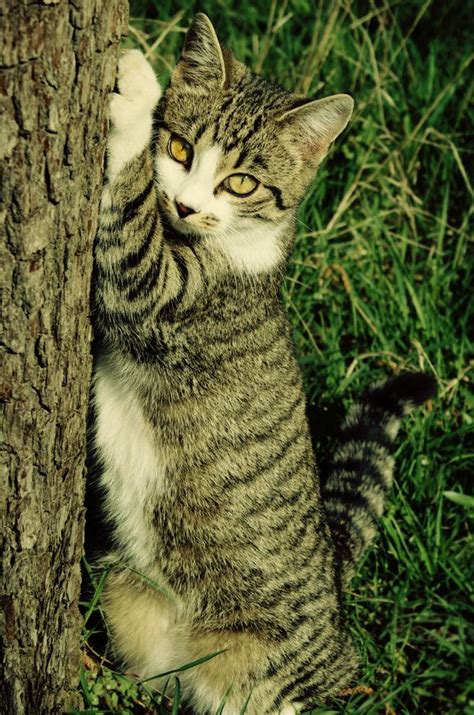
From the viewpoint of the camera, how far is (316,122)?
2553mm

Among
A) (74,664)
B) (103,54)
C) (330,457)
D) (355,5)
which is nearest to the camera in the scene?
(103,54)

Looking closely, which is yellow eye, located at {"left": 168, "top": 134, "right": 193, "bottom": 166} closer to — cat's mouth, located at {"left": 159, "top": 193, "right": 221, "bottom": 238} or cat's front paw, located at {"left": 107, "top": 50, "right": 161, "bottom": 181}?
cat's mouth, located at {"left": 159, "top": 193, "right": 221, "bottom": 238}

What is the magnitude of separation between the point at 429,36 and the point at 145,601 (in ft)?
12.9

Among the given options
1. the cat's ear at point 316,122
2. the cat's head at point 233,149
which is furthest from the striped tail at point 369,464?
the cat's ear at point 316,122

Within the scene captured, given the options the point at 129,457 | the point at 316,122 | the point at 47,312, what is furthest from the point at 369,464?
the point at 47,312

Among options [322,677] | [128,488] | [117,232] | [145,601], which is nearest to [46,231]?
[117,232]

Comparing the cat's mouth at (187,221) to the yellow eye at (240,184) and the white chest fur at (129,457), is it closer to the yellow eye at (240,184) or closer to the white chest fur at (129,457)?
the yellow eye at (240,184)

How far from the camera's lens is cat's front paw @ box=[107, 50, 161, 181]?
1.92 meters

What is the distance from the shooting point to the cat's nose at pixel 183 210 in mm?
2297

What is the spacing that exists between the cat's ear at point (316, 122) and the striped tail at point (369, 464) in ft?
2.96

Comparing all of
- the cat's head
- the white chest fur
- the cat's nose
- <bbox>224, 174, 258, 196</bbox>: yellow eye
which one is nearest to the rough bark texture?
the white chest fur

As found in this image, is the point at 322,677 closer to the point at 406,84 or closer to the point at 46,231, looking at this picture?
the point at 46,231

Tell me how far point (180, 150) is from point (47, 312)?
89cm

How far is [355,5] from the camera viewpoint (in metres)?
4.65
